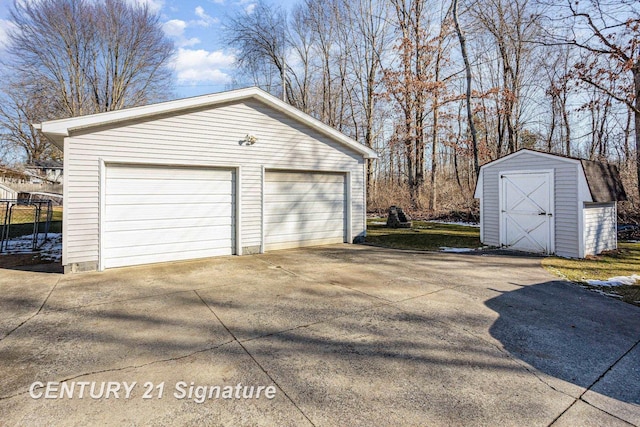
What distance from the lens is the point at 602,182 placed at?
710 centimetres

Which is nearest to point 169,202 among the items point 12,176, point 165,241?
point 165,241

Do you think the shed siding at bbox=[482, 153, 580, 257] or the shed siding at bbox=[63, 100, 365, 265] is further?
the shed siding at bbox=[482, 153, 580, 257]

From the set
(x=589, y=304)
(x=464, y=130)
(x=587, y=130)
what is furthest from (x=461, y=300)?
(x=587, y=130)

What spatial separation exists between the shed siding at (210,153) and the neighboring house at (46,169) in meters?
21.6

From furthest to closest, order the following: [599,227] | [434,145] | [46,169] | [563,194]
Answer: [46,169]
[434,145]
[599,227]
[563,194]

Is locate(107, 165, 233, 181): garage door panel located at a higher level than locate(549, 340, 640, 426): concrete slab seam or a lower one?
higher

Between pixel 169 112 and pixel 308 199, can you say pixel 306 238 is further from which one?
pixel 169 112

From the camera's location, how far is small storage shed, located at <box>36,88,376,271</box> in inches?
218

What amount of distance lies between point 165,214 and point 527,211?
7907 millimetres

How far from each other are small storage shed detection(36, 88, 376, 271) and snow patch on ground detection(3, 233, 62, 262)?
2107 mm

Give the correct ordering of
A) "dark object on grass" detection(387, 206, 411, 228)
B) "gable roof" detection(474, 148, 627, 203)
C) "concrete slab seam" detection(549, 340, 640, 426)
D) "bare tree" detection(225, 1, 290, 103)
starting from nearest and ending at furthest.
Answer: "concrete slab seam" detection(549, 340, 640, 426), "gable roof" detection(474, 148, 627, 203), "dark object on grass" detection(387, 206, 411, 228), "bare tree" detection(225, 1, 290, 103)

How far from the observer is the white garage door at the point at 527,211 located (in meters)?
7.25

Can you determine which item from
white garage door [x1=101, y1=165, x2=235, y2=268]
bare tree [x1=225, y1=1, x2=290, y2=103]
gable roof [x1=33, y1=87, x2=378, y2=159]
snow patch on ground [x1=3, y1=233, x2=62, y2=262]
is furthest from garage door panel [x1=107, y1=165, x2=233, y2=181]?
bare tree [x1=225, y1=1, x2=290, y2=103]

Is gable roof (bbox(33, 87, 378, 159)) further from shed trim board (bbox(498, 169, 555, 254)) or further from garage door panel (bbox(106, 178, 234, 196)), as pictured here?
shed trim board (bbox(498, 169, 555, 254))
